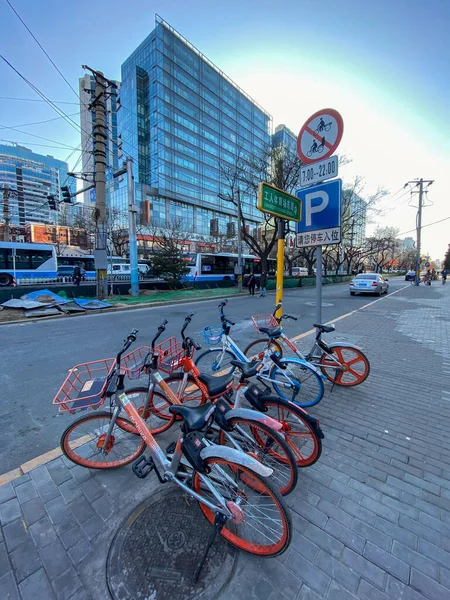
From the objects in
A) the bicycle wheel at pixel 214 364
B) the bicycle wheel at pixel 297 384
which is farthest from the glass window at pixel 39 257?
the bicycle wheel at pixel 297 384

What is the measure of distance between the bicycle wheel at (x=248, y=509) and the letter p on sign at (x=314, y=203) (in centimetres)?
342

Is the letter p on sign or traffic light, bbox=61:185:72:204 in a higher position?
traffic light, bbox=61:185:72:204

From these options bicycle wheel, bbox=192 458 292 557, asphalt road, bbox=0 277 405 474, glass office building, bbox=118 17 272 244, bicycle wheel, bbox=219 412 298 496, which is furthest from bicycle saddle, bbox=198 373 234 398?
glass office building, bbox=118 17 272 244

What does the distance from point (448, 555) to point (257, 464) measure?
1.28 meters

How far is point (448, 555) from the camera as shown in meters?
1.55

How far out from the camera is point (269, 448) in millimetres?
2059

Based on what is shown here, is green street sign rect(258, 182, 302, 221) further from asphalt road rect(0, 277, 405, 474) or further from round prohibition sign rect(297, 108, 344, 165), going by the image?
asphalt road rect(0, 277, 405, 474)

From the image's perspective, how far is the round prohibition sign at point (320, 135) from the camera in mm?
3393

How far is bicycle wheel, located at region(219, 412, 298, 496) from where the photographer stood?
1.85m

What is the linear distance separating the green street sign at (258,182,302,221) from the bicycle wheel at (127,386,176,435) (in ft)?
8.63

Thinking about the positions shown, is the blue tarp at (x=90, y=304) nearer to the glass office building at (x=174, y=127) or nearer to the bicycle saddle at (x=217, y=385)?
the bicycle saddle at (x=217, y=385)

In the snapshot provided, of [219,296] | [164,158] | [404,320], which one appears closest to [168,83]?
[164,158]

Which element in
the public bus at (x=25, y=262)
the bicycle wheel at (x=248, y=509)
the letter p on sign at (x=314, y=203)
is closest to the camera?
the bicycle wheel at (x=248, y=509)

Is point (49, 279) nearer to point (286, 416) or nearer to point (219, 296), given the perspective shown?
point (219, 296)
